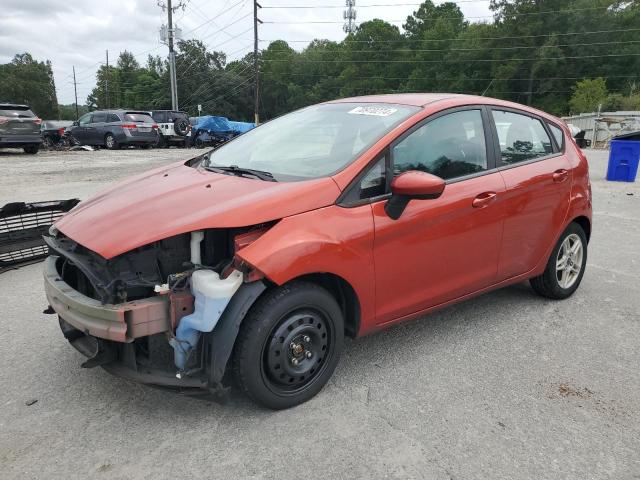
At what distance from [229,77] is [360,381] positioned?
82765mm

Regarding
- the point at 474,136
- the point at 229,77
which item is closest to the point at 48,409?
the point at 474,136

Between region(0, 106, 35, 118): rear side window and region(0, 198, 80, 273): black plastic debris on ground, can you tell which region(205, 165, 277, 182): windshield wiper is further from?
region(0, 106, 35, 118): rear side window

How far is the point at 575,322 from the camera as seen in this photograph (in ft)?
13.1

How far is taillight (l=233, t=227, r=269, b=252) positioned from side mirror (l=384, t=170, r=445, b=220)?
757 millimetres

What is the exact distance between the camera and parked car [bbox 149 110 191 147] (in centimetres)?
2459

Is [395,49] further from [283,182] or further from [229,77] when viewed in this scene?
[283,182]

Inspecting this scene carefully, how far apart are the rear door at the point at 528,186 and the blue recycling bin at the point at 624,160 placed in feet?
32.3

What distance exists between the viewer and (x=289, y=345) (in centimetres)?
269

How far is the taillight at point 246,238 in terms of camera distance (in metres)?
2.55

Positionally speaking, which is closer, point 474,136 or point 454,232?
point 454,232

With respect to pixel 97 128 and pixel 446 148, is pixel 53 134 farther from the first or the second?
pixel 446 148

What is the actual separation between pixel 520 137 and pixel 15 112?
1787cm

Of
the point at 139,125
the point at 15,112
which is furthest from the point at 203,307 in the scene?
the point at 139,125

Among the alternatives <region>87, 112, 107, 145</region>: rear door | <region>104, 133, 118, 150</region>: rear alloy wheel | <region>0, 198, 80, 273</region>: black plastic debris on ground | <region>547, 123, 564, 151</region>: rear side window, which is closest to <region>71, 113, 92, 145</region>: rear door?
<region>87, 112, 107, 145</region>: rear door
